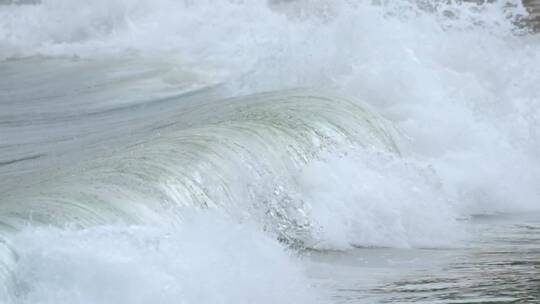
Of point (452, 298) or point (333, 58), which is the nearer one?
point (452, 298)

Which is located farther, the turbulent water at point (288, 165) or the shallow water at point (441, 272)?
the shallow water at point (441, 272)

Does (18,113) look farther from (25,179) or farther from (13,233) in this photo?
(13,233)

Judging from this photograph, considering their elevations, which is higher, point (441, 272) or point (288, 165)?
point (288, 165)

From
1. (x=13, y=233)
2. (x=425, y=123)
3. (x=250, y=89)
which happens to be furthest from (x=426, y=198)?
(x=250, y=89)

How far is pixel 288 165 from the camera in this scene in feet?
30.5

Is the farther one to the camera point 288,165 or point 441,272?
point 288,165

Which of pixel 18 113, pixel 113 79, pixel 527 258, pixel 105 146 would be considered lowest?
pixel 527 258

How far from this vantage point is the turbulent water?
6270mm

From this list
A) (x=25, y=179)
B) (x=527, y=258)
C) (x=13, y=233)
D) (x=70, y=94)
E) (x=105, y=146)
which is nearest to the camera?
(x=13, y=233)

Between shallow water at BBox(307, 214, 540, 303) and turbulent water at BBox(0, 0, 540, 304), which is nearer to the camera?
turbulent water at BBox(0, 0, 540, 304)

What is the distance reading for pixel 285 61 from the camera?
1376cm

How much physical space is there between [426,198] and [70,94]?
22.1 ft

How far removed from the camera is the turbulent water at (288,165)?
6270 millimetres

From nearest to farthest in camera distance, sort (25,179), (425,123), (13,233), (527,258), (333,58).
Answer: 1. (13,233)
2. (527,258)
3. (25,179)
4. (425,123)
5. (333,58)
